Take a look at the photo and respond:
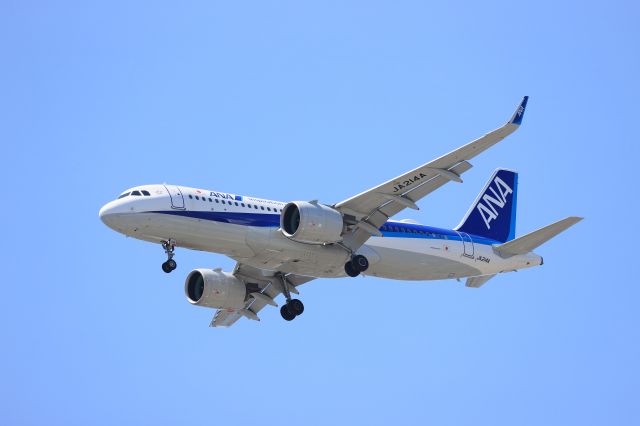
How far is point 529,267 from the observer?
167ft

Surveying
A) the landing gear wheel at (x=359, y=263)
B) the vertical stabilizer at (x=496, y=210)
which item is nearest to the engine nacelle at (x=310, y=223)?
the landing gear wheel at (x=359, y=263)

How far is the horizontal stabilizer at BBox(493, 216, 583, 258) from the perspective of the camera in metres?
46.3

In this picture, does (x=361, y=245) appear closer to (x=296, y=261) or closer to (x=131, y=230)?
(x=296, y=261)

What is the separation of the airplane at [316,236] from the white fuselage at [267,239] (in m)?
0.04

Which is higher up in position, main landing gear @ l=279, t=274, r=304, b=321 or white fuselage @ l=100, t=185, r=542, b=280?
white fuselage @ l=100, t=185, r=542, b=280

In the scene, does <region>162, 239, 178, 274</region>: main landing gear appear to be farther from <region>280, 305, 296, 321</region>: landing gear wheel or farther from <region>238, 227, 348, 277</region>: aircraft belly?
<region>280, 305, 296, 321</region>: landing gear wheel

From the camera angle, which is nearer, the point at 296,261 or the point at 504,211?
the point at 296,261

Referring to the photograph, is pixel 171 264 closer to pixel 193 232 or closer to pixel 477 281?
pixel 193 232

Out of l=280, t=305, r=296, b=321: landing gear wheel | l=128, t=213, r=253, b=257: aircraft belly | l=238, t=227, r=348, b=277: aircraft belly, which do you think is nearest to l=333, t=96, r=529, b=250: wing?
l=238, t=227, r=348, b=277: aircraft belly

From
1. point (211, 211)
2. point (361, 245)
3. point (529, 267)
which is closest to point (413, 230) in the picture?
Answer: point (361, 245)

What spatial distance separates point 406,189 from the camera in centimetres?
4384

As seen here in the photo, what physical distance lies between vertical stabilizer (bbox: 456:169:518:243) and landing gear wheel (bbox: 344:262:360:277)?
8412mm

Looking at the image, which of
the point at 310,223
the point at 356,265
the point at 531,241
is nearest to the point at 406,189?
the point at 356,265

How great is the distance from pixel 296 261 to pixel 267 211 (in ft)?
8.48
